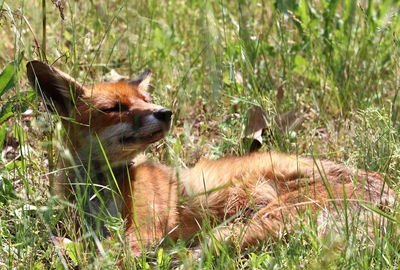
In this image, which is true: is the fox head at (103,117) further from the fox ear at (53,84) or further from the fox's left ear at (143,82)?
the fox's left ear at (143,82)

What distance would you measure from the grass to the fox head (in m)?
0.13

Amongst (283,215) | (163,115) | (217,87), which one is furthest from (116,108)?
(283,215)

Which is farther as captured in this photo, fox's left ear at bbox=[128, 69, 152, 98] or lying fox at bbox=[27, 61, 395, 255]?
fox's left ear at bbox=[128, 69, 152, 98]

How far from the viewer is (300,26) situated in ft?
21.8

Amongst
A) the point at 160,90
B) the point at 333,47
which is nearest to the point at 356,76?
the point at 333,47

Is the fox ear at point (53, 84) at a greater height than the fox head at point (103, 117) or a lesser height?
greater

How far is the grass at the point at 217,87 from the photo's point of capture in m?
4.15

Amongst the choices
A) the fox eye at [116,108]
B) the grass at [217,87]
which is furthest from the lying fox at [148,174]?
the grass at [217,87]

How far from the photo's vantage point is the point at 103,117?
4.83 metres

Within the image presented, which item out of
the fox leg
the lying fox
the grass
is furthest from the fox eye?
the fox leg

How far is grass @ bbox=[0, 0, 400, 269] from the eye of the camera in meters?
4.15

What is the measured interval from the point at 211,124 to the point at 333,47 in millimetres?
1383

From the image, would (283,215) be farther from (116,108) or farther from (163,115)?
(116,108)

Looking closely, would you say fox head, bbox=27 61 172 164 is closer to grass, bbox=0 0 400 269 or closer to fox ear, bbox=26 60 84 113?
fox ear, bbox=26 60 84 113
